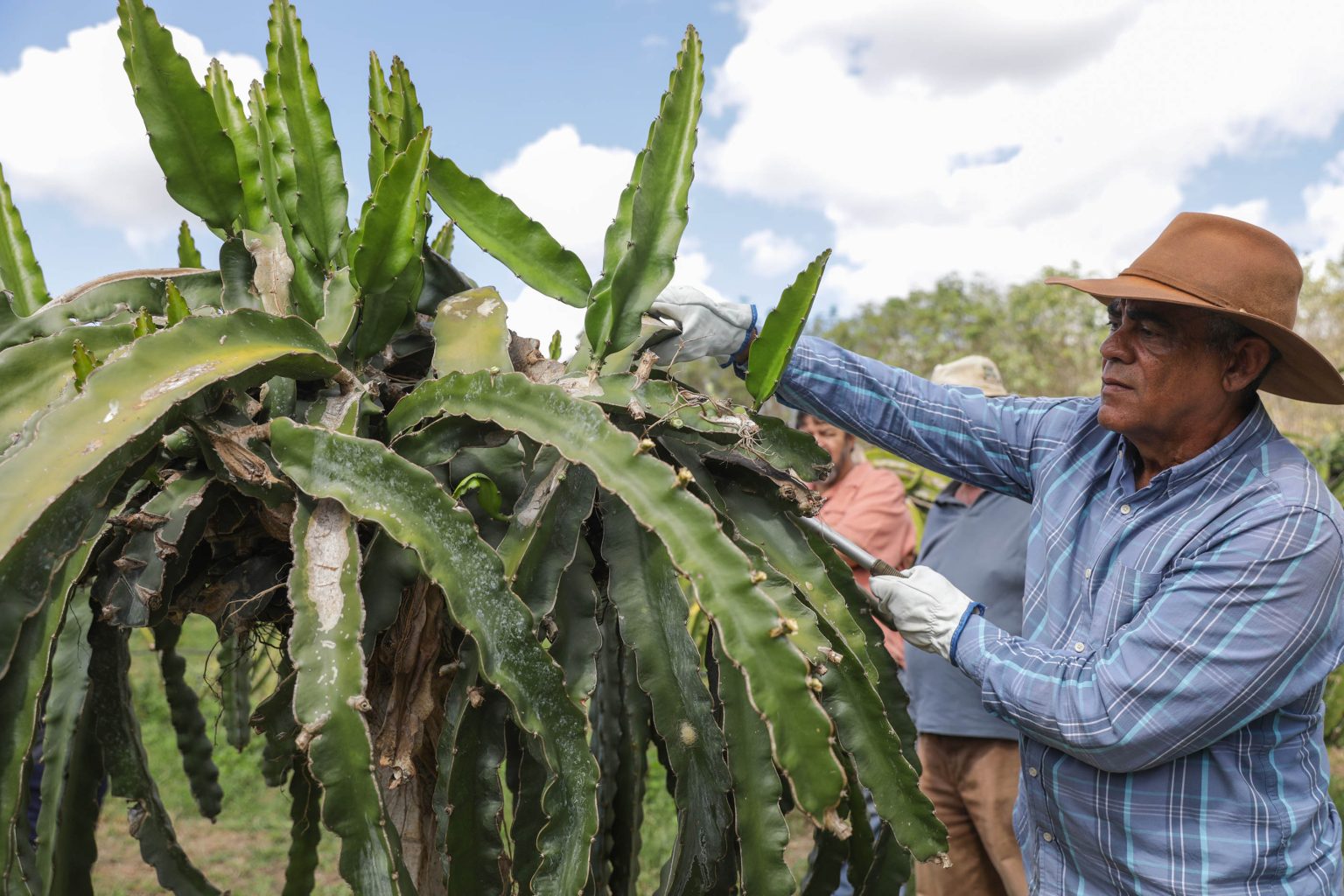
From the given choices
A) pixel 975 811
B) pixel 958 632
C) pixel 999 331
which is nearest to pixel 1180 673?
pixel 958 632

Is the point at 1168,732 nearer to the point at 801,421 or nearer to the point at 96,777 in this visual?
the point at 96,777

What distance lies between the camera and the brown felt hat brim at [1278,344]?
165 centimetres

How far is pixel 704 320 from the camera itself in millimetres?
1768

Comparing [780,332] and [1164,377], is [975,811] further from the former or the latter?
[780,332]

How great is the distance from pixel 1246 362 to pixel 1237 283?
0.49 ft

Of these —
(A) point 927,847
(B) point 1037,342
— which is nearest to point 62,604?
(A) point 927,847

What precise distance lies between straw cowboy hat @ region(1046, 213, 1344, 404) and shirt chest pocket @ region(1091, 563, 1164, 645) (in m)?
0.43

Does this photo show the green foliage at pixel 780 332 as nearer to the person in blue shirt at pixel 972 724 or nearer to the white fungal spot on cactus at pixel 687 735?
the white fungal spot on cactus at pixel 687 735

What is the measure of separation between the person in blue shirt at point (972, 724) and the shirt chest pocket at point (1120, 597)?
3.15 ft

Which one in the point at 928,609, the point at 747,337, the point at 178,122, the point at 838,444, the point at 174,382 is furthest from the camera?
the point at 838,444

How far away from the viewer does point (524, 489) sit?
1271mm

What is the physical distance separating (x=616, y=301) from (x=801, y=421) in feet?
8.45

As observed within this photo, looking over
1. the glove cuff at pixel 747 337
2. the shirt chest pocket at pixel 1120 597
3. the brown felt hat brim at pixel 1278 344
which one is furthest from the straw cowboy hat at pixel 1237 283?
the glove cuff at pixel 747 337

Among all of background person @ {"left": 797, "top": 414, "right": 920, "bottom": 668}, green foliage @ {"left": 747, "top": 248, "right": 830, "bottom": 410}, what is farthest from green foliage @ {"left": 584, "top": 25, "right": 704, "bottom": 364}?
background person @ {"left": 797, "top": 414, "right": 920, "bottom": 668}
